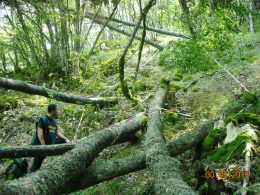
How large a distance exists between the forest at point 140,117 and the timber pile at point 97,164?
0.01 m

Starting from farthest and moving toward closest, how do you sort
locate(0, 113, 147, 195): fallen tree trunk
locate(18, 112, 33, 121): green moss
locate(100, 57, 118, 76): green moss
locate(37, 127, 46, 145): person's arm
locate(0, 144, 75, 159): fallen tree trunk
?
1. locate(100, 57, 118, 76): green moss
2. locate(18, 112, 33, 121): green moss
3. locate(37, 127, 46, 145): person's arm
4. locate(0, 144, 75, 159): fallen tree trunk
5. locate(0, 113, 147, 195): fallen tree trunk

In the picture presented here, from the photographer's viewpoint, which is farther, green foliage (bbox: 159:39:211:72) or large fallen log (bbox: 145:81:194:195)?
green foliage (bbox: 159:39:211:72)

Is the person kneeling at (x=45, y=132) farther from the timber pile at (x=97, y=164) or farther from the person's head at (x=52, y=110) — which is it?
the timber pile at (x=97, y=164)

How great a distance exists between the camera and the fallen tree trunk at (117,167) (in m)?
4.12

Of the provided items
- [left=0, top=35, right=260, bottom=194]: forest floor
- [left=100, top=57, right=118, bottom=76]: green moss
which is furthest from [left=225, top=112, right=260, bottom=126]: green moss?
[left=100, top=57, right=118, bottom=76]: green moss

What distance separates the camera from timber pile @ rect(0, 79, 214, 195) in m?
3.17

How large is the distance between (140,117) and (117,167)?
2433mm

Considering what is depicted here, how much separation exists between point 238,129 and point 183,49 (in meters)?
5.23

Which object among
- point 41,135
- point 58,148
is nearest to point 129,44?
point 41,135

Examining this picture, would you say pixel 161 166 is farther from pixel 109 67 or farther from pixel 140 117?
pixel 109 67

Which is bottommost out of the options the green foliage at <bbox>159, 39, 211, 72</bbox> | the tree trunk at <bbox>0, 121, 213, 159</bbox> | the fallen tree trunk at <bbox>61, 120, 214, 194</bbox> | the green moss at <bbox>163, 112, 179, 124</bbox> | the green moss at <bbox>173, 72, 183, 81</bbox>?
the fallen tree trunk at <bbox>61, 120, 214, 194</bbox>

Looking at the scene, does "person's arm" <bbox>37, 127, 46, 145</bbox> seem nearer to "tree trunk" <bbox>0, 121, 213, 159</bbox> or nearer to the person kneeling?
the person kneeling

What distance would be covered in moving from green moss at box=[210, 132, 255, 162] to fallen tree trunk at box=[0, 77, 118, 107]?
5.05 m

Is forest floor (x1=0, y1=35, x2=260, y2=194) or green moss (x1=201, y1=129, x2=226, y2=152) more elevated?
forest floor (x1=0, y1=35, x2=260, y2=194)
